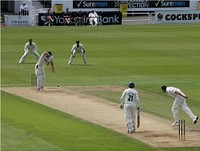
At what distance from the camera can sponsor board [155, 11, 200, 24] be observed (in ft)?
268

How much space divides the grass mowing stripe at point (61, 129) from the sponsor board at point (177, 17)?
49828mm

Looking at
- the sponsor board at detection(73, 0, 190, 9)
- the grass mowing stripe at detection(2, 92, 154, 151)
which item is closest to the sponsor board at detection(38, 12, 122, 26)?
the sponsor board at detection(73, 0, 190, 9)

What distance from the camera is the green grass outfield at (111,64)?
28.8 m

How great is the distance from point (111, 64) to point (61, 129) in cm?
2143

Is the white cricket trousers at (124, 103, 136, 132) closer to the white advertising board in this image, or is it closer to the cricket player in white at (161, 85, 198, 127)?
the cricket player in white at (161, 85, 198, 127)

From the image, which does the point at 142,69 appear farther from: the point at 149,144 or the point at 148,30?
the point at 148,30

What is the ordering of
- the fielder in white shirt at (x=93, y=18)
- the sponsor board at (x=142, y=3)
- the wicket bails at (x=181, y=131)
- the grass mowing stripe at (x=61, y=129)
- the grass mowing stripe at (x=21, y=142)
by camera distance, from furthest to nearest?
the sponsor board at (x=142, y=3) → the fielder in white shirt at (x=93, y=18) → the wicket bails at (x=181, y=131) → the grass mowing stripe at (x=61, y=129) → the grass mowing stripe at (x=21, y=142)

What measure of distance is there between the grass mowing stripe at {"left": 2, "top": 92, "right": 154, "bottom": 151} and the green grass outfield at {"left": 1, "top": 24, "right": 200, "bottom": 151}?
37 mm

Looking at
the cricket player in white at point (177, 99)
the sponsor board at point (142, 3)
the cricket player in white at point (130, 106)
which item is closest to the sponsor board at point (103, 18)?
the sponsor board at point (142, 3)

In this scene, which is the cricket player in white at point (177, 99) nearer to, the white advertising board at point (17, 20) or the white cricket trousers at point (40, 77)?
the white cricket trousers at point (40, 77)

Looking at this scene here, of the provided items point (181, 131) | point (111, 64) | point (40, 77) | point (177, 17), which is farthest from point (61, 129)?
point (177, 17)

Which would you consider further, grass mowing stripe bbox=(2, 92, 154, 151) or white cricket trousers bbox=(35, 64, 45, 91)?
white cricket trousers bbox=(35, 64, 45, 91)

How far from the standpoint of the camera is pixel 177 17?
8238 cm

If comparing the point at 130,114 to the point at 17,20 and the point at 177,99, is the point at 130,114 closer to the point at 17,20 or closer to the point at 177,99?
the point at 177,99
